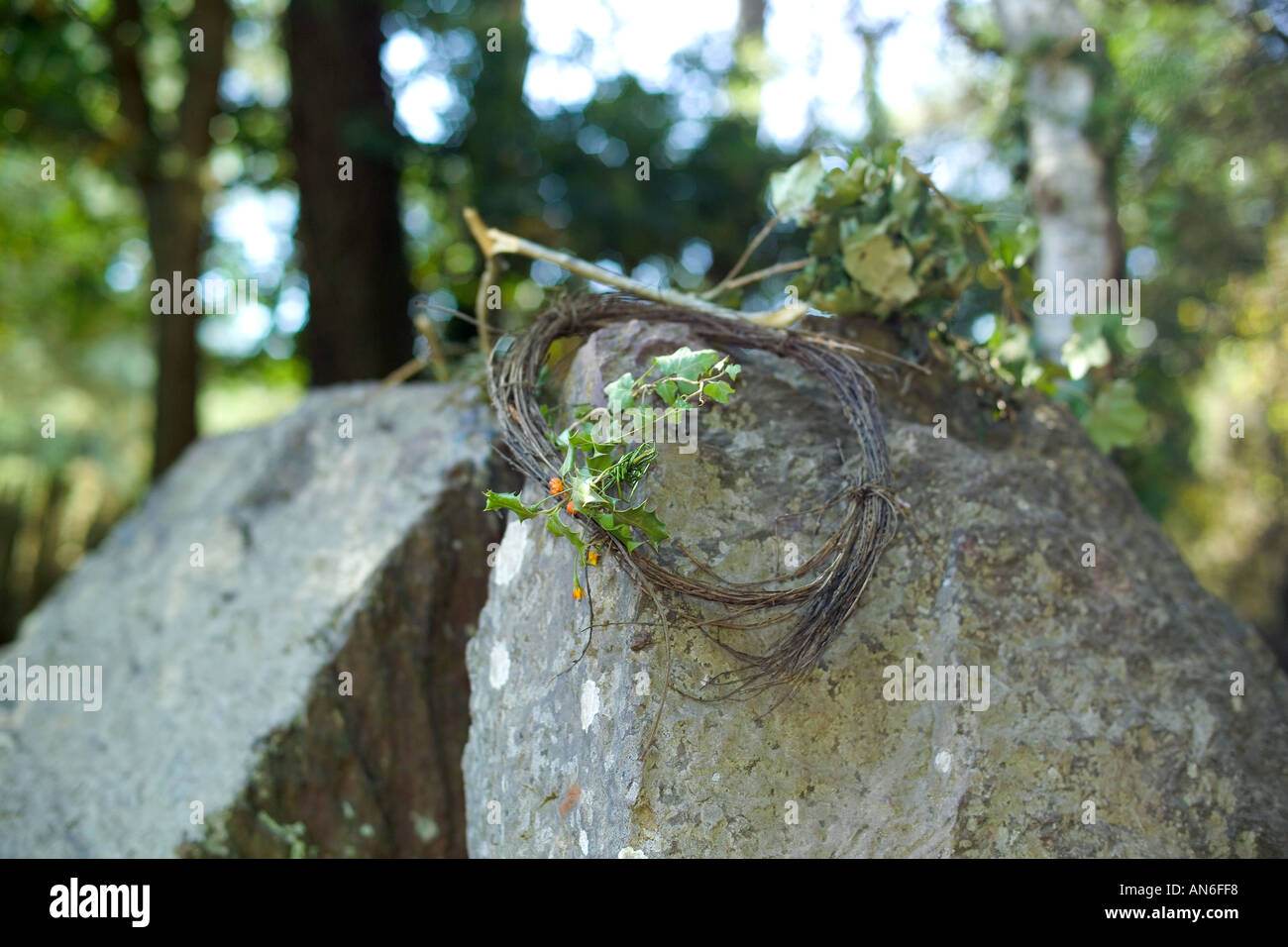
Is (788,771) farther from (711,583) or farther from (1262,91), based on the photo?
(1262,91)

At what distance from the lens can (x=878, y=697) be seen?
217 centimetres

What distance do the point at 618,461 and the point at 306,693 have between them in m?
1.37

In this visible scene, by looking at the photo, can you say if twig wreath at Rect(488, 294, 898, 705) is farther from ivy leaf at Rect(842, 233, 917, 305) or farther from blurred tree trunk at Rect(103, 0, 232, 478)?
blurred tree trunk at Rect(103, 0, 232, 478)

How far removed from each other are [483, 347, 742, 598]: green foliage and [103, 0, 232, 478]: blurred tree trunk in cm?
571

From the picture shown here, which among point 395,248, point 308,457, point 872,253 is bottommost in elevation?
point 308,457

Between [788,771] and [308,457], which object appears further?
[308,457]

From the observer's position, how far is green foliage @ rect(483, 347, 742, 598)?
1975 millimetres

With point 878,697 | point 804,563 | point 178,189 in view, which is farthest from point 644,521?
point 178,189

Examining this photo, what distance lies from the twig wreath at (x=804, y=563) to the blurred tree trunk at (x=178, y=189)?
5.38m

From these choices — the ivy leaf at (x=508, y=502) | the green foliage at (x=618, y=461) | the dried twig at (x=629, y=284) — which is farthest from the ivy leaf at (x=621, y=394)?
the dried twig at (x=629, y=284)

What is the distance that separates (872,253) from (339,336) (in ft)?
13.0
